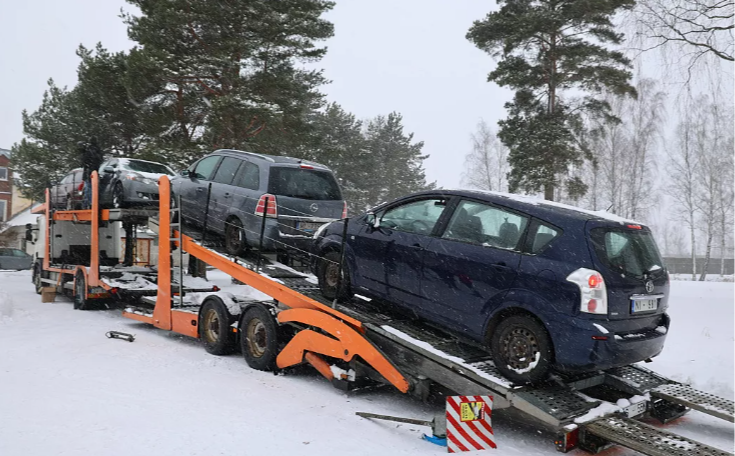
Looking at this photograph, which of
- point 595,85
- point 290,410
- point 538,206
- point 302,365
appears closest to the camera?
point 538,206

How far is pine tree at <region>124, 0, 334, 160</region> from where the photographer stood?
17.8 metres

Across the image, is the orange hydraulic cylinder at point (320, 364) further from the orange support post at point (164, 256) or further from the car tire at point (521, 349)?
the orange support post at point (164, 256)

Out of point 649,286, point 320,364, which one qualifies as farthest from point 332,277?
point 649,286

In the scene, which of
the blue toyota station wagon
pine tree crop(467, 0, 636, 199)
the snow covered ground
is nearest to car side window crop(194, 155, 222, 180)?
the snow covered ground

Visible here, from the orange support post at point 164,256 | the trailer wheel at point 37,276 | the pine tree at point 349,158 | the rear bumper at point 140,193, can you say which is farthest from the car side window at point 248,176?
the pine tree at point 349,158

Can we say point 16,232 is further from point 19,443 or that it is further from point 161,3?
point 19,443

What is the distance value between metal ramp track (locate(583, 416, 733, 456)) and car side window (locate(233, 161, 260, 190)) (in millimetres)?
5210

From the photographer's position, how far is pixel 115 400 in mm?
5484

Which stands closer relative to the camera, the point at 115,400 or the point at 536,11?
the point at 115,400

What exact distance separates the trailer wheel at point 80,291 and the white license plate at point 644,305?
417 inches

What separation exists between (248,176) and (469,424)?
4.87 meters

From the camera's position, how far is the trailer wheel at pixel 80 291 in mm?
11516

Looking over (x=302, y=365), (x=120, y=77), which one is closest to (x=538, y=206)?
(x=302, y=365)

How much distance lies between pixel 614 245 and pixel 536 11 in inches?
651
